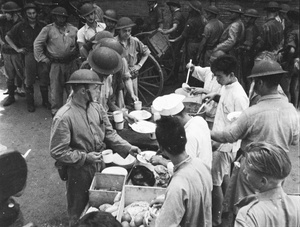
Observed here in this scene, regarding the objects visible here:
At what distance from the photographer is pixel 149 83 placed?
8.66 m

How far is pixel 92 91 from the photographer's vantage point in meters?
4.20

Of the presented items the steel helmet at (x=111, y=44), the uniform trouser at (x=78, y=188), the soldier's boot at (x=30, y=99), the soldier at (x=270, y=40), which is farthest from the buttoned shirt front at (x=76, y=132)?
the soldier at (x=270, y=40)

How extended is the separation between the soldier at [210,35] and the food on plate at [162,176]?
15.9ft

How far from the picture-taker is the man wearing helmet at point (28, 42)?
7629 millimetres

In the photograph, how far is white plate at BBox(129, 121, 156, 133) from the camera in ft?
17.3

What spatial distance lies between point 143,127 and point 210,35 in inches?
162

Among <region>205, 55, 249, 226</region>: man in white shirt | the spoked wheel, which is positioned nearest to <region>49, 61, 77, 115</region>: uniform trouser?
the spoked wheel


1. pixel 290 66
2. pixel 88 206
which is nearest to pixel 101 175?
pixel 88 206

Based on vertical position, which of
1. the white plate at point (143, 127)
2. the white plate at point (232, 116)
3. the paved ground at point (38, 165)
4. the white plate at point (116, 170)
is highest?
the white plate at point (232, 116)

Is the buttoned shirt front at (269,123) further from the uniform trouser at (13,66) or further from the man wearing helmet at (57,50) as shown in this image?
the uniform trouser at (13,66)

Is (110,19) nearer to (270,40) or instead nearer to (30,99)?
(30,99)

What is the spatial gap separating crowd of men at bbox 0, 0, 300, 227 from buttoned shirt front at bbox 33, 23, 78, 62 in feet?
0.07

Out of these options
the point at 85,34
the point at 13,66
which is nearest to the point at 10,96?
the point at 13,66

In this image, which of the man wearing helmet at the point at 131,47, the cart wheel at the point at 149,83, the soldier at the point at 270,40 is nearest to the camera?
the man wearing helmet at the point at 131,47
